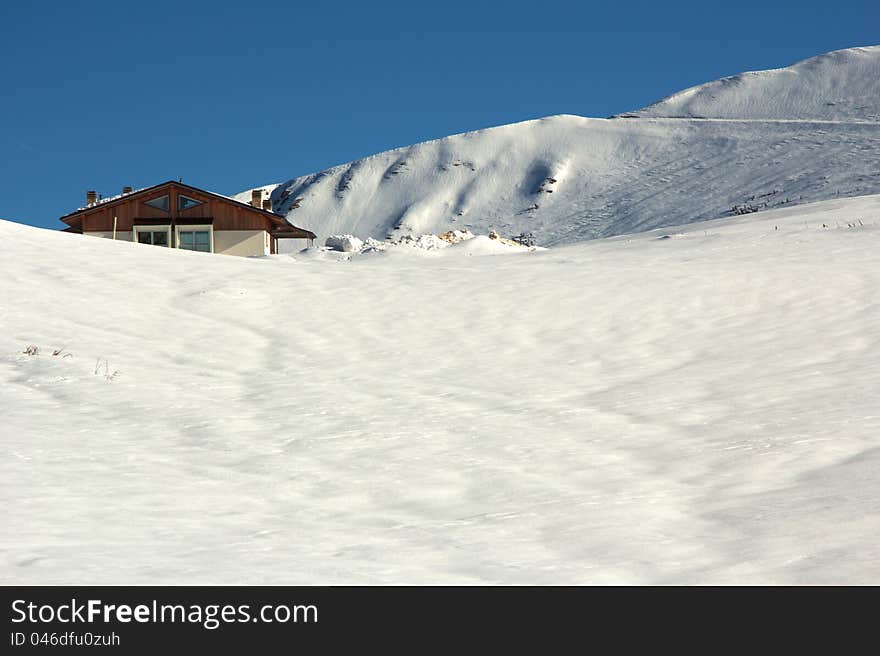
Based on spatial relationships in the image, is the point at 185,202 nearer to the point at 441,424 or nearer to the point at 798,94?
the point at 441,424

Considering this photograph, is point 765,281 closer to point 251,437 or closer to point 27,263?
point 251,437

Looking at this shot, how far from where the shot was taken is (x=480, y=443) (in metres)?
8.30

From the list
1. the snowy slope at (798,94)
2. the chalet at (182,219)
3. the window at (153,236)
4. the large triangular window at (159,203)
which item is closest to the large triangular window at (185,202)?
the chalet at (182,219)

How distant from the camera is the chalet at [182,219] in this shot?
47.0 metres

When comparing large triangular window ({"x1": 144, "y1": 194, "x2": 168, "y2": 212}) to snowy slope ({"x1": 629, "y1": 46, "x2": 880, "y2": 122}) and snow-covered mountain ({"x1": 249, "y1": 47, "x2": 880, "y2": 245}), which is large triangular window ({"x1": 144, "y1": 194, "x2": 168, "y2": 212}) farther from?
snowy slope ({"x1": 629, "y1": 46, "x2": 880, "y2": 122})

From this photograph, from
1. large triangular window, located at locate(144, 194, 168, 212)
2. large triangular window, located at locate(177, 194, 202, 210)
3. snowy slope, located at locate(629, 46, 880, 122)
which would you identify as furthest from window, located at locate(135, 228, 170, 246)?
snowy slope, located at locate(629, 46, 880, 122)

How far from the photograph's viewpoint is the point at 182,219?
155 ft

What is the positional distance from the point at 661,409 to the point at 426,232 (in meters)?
75.3

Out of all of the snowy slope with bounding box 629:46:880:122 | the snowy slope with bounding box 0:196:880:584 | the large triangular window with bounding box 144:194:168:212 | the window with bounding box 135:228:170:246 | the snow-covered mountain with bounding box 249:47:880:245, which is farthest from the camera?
the snowy slope with bounding box 629:46:880:122

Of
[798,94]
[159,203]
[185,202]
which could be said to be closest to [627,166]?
[798,94]

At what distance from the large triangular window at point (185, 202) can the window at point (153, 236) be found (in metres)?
→ 1.30

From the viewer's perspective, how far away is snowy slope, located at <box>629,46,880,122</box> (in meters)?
87.8
